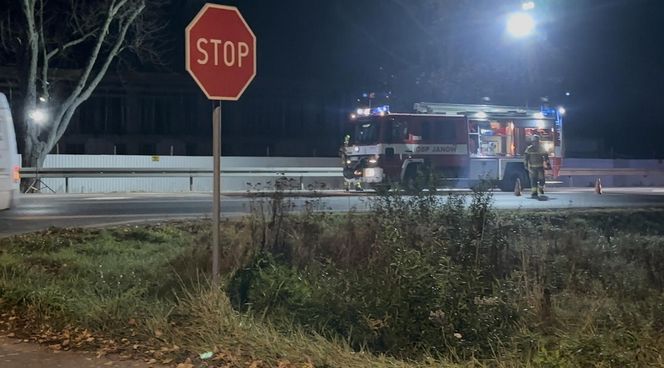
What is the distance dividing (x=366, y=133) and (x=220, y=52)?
1510cm

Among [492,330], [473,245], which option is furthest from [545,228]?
[492,330]

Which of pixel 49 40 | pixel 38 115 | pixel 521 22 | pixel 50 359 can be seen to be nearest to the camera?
pixel 50 359

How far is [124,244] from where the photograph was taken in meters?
9.75

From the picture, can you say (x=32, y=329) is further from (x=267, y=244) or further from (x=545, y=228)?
(x=545, y=228)

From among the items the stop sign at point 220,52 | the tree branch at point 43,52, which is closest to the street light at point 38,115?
the tree branch at point 43,52

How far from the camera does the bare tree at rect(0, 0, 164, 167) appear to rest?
2575 centimetres

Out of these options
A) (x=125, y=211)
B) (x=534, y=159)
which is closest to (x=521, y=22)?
(x=534, y=159)

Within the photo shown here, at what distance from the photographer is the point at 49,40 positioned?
2717 cm

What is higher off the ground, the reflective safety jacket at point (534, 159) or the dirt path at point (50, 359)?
the reflective safety jacket at point (534, 159)

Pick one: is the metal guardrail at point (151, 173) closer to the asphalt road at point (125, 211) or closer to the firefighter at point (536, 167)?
the asphalt road at point (125, 211)

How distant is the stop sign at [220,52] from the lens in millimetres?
6000

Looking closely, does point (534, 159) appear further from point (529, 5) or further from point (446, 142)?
point (529, 5)

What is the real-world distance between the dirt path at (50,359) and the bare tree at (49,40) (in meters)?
22.0

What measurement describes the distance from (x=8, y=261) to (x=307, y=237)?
3.69 meters
